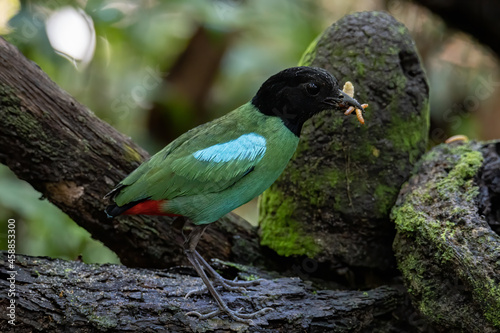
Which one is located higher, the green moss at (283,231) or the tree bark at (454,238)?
the green moss at (283,231)

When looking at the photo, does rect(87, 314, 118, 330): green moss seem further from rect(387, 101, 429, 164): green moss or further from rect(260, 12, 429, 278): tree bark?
rect(387, 101, 429, 164): green moss

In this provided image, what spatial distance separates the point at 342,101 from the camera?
379 cm

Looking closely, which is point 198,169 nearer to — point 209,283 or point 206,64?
point 209,283

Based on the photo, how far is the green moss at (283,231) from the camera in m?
4.32

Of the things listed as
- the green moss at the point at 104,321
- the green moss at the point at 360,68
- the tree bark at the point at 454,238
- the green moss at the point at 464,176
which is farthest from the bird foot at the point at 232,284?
the green moss at the point at 360,68

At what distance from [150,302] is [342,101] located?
1.84m

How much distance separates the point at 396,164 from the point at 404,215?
572mm

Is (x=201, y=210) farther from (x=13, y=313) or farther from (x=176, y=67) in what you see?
(x=176, y=67)

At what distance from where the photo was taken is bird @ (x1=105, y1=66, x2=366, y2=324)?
3592 millimetres

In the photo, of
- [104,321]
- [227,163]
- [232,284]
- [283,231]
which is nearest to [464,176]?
[283,231]

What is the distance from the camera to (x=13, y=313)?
308cm

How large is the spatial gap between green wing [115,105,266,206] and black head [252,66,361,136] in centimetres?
28

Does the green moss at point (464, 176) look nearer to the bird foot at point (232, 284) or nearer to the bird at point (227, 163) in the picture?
the bird at point (227, 163)

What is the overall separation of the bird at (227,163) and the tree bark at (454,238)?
33.9 inches
